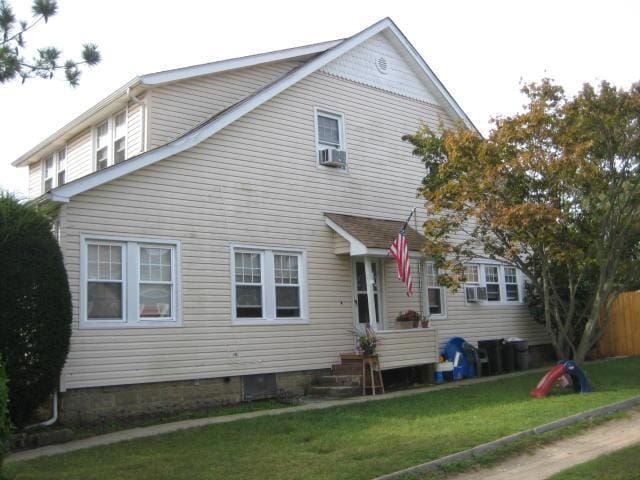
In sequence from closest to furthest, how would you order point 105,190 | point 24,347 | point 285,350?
1. point 24,347
2. point 105,190
3. point 285,350

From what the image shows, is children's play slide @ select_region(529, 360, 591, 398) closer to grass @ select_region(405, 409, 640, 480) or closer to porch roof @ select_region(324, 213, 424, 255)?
grass @ select_region(405, 409, 640, 480)

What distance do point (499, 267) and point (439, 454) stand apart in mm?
12937

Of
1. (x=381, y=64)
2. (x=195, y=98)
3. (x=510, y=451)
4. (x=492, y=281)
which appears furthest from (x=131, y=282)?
(x=492, y=281)

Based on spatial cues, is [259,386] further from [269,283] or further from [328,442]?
A: [328,442]

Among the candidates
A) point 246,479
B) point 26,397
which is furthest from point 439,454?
point 26,397

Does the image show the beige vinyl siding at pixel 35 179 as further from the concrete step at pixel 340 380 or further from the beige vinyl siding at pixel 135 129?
the concrete step at pixel 340 380

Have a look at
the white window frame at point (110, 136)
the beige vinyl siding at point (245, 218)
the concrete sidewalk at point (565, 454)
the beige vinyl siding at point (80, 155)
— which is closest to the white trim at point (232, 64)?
the beige vinyl siding at point (245, 218)

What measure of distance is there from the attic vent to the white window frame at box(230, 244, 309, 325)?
5.84 meters

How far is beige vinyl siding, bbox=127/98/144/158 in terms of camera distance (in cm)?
1491

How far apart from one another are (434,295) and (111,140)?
28.9ft

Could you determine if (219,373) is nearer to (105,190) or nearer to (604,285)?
(105,190)

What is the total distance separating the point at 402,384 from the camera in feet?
53.8

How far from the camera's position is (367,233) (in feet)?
51.5

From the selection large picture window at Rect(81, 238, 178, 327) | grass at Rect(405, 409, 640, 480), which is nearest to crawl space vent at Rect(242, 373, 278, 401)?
large picture window at Rect(81, 238, 178, 327)
